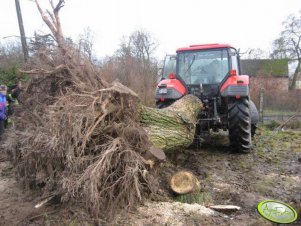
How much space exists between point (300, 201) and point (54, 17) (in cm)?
420

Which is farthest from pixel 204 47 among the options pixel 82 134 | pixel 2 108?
pixel 2 108

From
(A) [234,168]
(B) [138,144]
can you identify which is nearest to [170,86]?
(A) [234,168]

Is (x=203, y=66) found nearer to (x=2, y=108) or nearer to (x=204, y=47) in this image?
(x=204, y=47)

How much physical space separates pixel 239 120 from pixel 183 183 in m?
1.98

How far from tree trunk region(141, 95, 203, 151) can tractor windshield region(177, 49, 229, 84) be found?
3.55 ft

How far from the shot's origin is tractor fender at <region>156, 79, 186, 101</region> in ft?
19.0

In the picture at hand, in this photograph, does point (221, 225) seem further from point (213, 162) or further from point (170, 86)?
point (170, 86)

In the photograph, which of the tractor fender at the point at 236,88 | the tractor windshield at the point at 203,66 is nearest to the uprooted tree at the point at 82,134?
the tractor fender at the point at 236,88

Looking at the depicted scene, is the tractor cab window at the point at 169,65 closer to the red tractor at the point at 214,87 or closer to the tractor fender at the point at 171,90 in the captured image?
the red tractor at the point at 214,87

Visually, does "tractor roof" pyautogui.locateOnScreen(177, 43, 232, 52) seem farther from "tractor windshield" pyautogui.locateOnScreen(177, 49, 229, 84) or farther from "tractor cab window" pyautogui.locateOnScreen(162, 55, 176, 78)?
"tractor cab window" pyautogui.locateOnScreen(162, 55, 176, 78)

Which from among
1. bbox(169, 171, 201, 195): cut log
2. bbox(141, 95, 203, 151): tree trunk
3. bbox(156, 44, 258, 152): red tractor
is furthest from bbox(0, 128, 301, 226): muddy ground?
bbox(156, 44, 258, 152): red tractor

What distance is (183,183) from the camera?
150 inches

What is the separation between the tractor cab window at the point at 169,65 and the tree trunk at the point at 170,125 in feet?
4.63

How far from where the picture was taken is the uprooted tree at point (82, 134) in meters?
3.12
